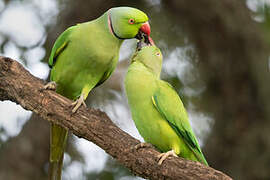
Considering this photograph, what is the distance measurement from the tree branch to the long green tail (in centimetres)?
68

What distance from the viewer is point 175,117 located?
3.84m

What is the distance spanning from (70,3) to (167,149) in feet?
13.8

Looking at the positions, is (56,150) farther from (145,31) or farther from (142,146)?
(145,31)

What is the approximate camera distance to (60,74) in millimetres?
4336

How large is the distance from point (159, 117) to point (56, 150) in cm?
129

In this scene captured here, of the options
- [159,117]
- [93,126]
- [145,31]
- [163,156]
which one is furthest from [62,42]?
[163,156]

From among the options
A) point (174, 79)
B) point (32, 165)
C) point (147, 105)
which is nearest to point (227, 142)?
point (174, 79)

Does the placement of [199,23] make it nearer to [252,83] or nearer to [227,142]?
[252,83]

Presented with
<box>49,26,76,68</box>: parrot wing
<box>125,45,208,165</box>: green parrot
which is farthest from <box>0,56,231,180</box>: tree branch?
<box>49,26,76,68</box>: parrot wing

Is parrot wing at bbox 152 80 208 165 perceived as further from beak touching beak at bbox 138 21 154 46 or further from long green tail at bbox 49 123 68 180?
long green tail at bbox 49 123 68 180

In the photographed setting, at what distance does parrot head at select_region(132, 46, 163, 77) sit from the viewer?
Answer: 407 centimetres

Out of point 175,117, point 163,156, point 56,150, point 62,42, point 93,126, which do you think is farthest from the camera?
point 56,150

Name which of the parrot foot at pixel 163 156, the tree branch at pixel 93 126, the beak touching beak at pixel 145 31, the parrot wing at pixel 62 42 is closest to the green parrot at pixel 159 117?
the parrot foot at pixel 163 156

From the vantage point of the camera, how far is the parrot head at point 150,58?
13.4 feet
